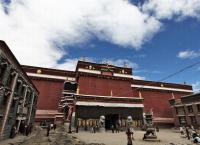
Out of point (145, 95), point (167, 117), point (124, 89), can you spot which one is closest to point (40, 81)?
point (124, 89)

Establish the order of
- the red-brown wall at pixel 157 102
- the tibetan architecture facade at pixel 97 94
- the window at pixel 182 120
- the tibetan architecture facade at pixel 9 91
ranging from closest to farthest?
the tibetan architecture facade at pixel 9 91
the tibetan architecture facade at pixel 97 94
the window at pixel 182 120
the red-brown wall at pixel 157 102

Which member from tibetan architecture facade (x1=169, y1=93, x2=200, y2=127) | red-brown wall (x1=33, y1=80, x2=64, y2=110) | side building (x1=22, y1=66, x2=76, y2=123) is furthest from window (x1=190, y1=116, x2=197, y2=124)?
red-brown wall (x1=33, y1=80, x2=64, y2=110)

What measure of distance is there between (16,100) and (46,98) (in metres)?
21.1

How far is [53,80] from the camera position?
44906mm

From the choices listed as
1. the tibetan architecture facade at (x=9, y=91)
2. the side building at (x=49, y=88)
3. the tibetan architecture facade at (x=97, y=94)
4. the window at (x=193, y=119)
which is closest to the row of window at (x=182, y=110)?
the window at (x=193, y=119)

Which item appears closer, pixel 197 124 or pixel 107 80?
pixel 197 124

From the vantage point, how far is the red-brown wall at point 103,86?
41.4 metres

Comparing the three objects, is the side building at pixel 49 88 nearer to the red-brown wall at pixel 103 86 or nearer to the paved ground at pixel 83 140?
the red-brown wall at pixel 103 86

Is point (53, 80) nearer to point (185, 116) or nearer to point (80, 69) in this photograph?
point (80, 69)

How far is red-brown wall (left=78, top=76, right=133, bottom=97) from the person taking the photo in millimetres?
41375

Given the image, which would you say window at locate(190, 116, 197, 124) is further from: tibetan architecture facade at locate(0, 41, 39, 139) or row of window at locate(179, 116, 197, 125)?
tibetan architecture facade at locate(0, 41, 39, 139)

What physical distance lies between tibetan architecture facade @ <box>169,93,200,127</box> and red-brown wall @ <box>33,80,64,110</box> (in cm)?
2888

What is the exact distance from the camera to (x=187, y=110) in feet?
126

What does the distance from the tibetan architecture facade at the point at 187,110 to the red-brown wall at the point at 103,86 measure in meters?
Result: 11.7
